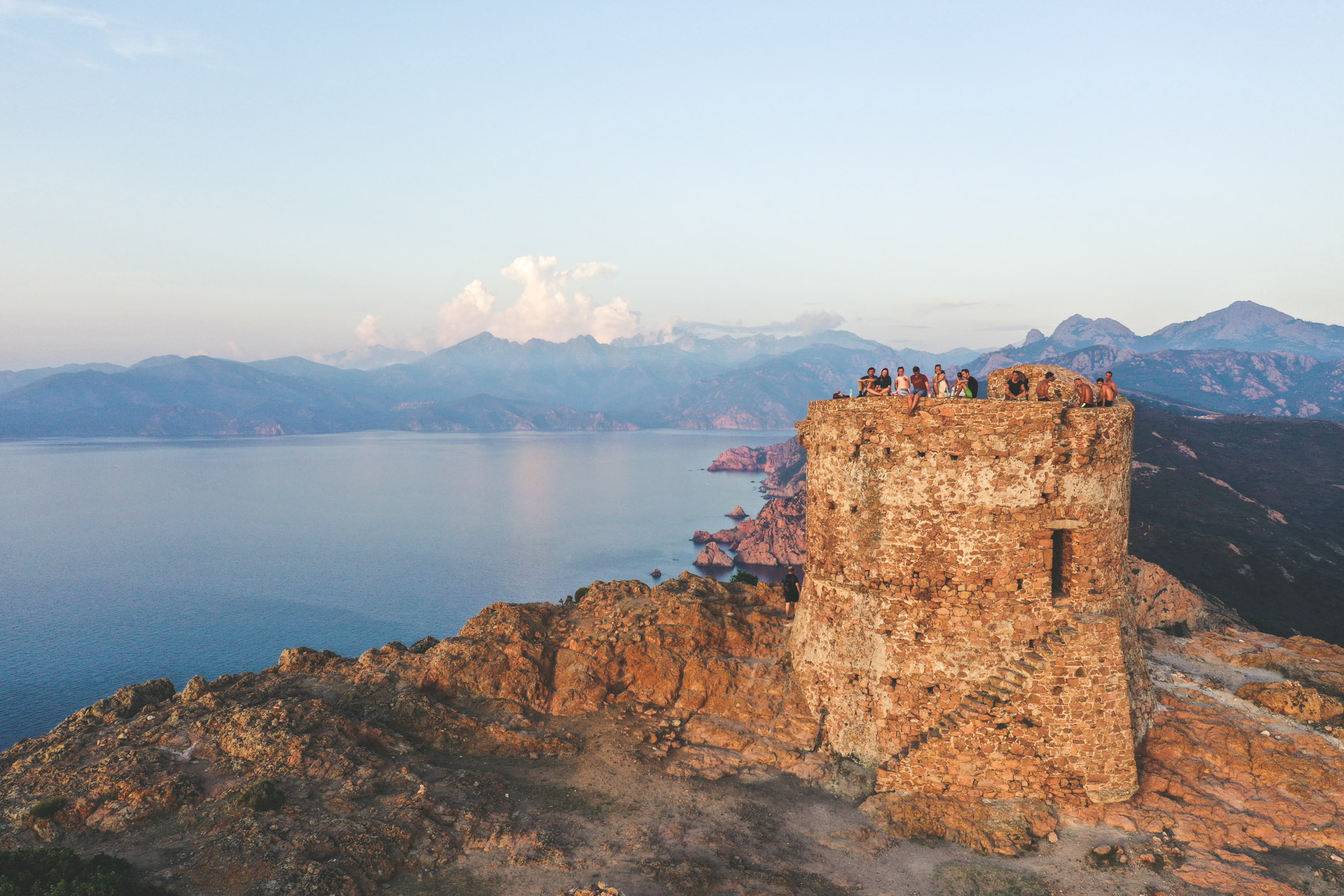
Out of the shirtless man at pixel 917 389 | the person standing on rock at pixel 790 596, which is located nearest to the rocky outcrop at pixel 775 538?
the person standing on rock at pixel 790 596

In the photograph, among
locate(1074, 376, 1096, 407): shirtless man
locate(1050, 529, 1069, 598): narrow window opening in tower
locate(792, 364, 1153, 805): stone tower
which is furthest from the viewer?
locate(1074, 376, 1096, 407): shirtless man

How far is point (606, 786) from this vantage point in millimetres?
17438

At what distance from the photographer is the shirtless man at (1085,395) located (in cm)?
1864

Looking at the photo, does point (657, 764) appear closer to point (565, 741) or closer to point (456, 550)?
point (565, 741)

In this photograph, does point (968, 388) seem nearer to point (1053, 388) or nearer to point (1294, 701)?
point (1053, 388)

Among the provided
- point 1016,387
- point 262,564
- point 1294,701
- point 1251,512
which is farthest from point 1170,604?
point 262,564

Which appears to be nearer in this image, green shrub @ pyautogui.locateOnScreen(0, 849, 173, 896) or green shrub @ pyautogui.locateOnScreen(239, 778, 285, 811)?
green shrub @ pyautogui.locateOnScreen(0, 849, 173, 896)

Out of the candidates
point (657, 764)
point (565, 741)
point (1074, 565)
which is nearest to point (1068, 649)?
point (1074, 565)

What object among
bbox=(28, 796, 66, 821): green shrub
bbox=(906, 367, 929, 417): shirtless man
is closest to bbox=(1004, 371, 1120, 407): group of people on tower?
bbox=(906, 367, 929, 417): shirtless man

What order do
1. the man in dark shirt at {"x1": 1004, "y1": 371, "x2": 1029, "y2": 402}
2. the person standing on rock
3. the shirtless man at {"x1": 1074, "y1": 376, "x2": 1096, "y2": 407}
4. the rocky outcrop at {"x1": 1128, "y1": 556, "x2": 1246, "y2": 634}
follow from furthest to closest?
the rocky outcrop at {"x1": 1128, "y1": 556, "x2": 1246, "y2": 634}
the person standing on rock
the man in dark shirt at {"x1": 1004, "y1": 371, "x2": 1029, "y2": 402}
the shirtless man at {"x1": 1074, "y1": 376, "x2": 1096, "y2": 407}

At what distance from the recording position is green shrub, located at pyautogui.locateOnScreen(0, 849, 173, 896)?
11.3 m

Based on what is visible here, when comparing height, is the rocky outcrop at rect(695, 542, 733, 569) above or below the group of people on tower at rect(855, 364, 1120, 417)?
below

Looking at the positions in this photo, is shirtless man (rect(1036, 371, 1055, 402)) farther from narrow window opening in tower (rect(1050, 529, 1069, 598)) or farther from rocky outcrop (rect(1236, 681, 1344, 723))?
rocky outcrop (rect(1236, 681, 1344, 723))

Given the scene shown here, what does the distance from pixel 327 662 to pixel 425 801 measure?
908 centimetres
